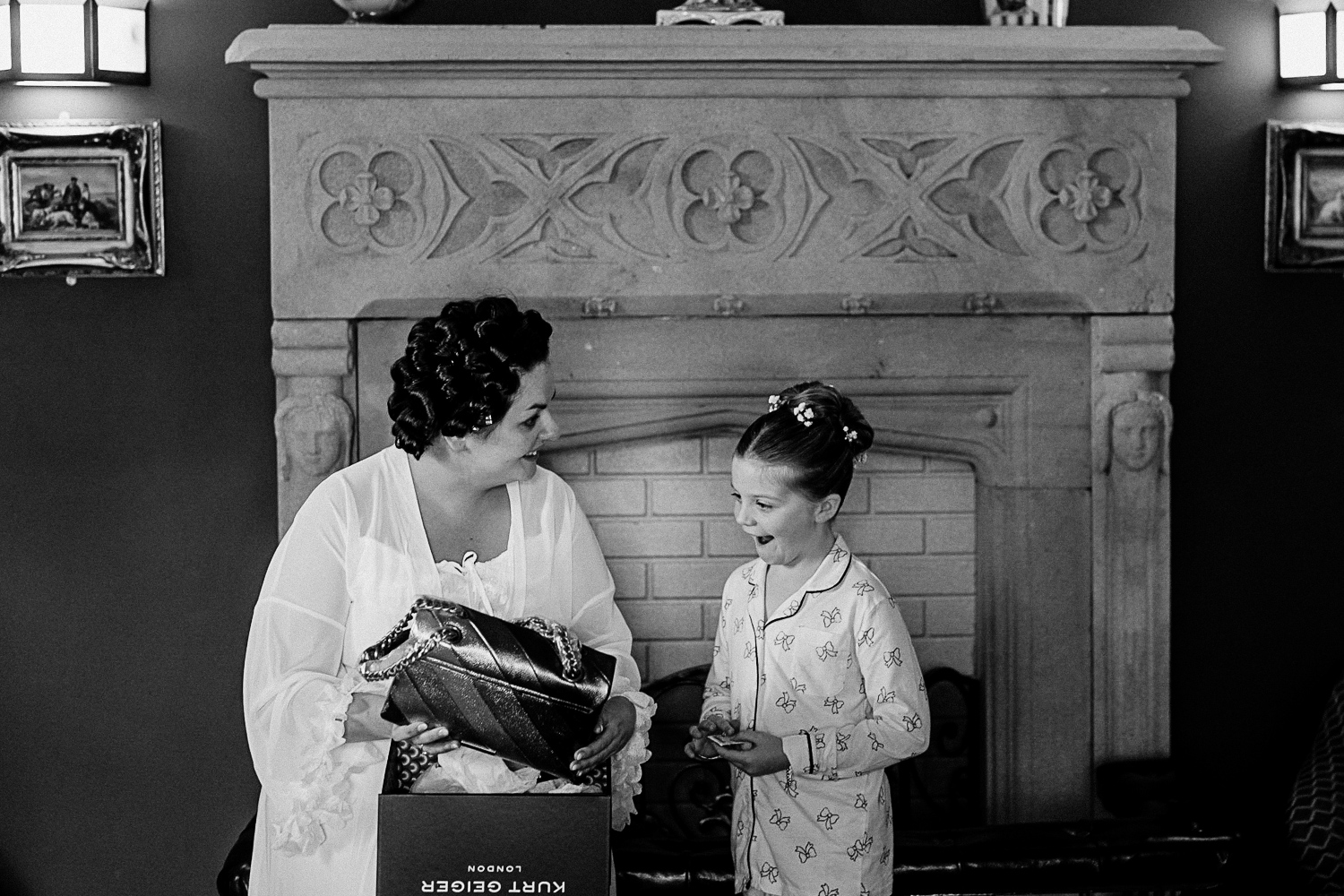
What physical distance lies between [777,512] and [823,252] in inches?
35.7

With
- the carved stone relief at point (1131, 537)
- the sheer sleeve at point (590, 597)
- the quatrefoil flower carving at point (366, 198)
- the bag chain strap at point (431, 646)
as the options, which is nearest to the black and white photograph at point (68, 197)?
the quatrefoil flower carving at point (366, 198)

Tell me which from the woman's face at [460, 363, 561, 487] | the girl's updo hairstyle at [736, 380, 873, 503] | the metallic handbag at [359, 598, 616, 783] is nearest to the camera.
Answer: the metallic handbag at [359, 598, 616, 783]

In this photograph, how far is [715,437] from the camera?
10.1 feet

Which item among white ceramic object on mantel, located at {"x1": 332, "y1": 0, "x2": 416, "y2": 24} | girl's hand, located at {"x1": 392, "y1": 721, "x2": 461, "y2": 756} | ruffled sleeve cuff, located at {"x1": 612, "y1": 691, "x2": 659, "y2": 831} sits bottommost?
ruffled sleeve cuff, located at {"x1": 612, "y1": 691, "x2": 659, "y2": 831}

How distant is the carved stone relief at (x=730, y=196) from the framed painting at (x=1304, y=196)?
16.1 inches

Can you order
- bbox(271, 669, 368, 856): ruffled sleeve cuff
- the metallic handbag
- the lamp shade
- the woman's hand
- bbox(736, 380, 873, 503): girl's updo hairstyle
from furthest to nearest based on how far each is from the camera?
the lamp shade → bbox(736, 380, 873, 503): girl's updo hairstyle → bbox(271, 669, 368, 856): ruffled sleeve cuff → the woman's hand → the metallic handbag

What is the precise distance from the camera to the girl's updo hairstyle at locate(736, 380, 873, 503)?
88.0 inches

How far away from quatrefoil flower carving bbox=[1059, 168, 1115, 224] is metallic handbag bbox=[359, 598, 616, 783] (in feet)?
5.67

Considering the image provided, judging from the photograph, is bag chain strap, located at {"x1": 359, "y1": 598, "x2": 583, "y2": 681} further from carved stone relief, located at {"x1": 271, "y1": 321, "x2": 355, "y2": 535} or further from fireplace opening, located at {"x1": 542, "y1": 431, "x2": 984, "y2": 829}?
fireplace opening, located at {"x1": 542, "y1": 431, "x2": 984, "y2": 829}

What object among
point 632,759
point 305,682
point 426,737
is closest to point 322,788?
point 305,682

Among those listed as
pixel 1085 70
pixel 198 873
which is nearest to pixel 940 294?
pixel 1085 70

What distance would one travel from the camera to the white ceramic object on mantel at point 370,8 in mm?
2850

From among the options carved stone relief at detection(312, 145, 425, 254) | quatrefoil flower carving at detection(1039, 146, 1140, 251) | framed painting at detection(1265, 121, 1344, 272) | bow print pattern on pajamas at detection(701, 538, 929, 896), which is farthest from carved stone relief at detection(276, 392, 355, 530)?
framed painting at detection(1265, 121, 1344, 272)

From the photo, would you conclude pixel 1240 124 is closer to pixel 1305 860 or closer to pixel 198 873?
pixel 1305 860
